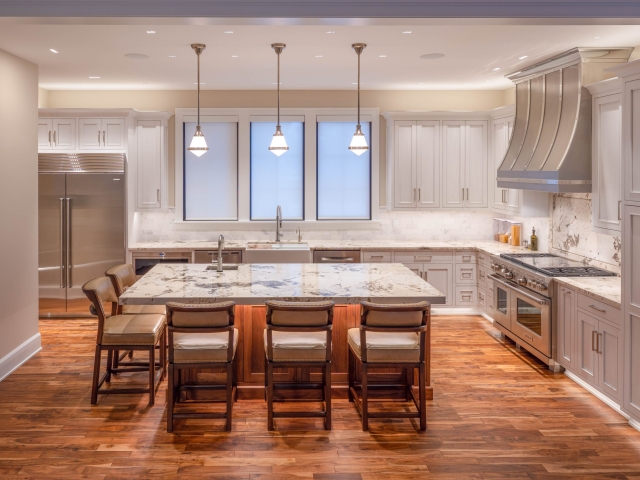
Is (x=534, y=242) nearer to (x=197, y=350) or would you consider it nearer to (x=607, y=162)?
(x=607, y=162)

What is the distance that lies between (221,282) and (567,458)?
2.68 metres

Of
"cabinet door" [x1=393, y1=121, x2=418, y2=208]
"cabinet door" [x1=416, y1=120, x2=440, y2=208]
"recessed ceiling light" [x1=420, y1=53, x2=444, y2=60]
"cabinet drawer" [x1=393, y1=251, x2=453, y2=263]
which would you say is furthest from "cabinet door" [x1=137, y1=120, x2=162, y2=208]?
"recessed ceiling light" [x1=420, y1=53, x2=444, y2=60]

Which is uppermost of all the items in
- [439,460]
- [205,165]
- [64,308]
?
[205,165]

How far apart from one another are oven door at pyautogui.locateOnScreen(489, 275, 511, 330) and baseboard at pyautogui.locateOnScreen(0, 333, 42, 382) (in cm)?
469

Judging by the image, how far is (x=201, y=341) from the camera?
4.22 meters

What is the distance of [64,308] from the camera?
7684mm

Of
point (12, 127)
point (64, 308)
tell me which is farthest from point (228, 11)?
point (64, 308)

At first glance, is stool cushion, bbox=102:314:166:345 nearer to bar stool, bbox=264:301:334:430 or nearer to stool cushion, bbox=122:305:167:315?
stool cushion, bbox=122:305:167:315

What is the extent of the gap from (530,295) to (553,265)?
41 centimetres

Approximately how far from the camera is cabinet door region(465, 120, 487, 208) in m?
8.05

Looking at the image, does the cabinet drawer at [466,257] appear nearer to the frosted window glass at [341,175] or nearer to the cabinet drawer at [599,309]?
the frosted window glass at [341,175]

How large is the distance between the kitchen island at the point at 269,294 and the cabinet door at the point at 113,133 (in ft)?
9.50

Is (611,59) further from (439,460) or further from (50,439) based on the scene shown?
(50,439)

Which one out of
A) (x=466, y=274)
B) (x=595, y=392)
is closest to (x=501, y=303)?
(x=466, y=274)
